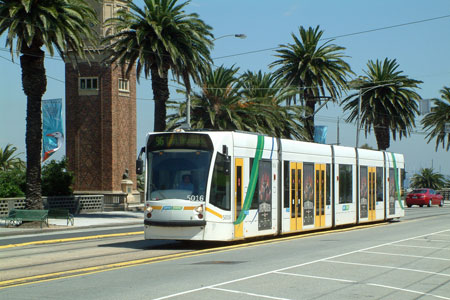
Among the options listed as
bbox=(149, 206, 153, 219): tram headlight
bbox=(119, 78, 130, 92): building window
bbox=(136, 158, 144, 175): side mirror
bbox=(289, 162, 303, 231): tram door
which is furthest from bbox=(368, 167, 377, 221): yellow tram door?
bbox=(119, 78, 130, 92): building window

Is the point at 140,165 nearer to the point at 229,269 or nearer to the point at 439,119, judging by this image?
the point at 229,269

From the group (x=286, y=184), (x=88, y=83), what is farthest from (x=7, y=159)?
(x=286, y=184)

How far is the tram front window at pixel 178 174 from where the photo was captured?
17078mm

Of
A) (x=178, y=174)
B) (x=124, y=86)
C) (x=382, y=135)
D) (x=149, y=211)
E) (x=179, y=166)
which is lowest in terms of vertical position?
(x=149, y=211)

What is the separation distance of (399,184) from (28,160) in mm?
16781

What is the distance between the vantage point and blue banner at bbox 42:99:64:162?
1597 inches

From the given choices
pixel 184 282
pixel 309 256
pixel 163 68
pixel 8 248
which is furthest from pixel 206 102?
pixel 184 282

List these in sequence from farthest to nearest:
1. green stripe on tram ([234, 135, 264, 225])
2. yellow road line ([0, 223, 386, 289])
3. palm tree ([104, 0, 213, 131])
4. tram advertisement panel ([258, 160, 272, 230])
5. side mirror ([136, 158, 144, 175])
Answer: palm tree ([104, 0, 213, 131]) < tram advertisement panel ([258, 160, 272, 230]) < green stripe on tram ([234, 135, 264, 225]) < side mirror ([136, 158, 144, 175]) < yellow road line ([0, 223, 386, 289])

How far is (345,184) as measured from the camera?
25672mm

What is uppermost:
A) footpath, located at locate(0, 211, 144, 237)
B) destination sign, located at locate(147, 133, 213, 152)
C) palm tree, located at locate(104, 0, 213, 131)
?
palm tree, located at locate(104, 0, 213, 131)

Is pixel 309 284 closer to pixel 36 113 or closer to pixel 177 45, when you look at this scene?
pixel 36 113

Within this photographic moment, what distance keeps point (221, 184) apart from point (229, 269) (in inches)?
182

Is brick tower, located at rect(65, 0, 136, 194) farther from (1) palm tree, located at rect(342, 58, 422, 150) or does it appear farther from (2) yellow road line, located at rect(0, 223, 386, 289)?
(2) yellow road line, located at rect(0, 223, 386, 289)

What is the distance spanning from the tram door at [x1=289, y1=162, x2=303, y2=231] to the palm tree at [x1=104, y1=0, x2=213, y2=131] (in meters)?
13.0
